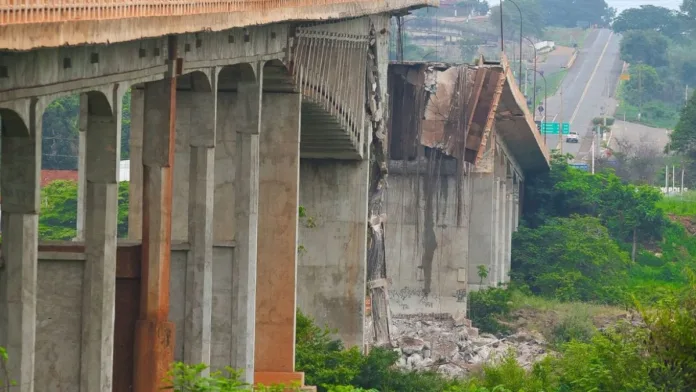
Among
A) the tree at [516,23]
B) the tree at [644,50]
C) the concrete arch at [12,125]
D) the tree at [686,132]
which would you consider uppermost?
the tree at [516,23]

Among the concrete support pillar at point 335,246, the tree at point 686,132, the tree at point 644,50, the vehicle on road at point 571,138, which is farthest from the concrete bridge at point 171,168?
the tree at point 644,50

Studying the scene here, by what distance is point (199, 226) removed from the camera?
26703 mm

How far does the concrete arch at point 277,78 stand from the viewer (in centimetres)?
3228

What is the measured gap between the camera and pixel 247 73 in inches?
1170

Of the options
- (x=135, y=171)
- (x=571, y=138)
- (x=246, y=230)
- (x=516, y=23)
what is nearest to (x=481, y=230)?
(x=135, y=171)

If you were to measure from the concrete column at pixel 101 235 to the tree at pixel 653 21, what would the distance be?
168m

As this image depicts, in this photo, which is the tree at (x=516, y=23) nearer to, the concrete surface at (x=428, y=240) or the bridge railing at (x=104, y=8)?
the concrete surface at (x=428, y=240)

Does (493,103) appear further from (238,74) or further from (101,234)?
(101,234)

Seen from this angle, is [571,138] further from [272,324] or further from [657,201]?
[272,324]

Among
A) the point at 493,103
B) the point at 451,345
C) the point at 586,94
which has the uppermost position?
the point at 586,94

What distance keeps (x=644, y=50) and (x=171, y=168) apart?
474 ft

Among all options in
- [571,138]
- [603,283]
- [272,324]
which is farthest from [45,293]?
[571,138]

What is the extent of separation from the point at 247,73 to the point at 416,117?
2601 centimetres

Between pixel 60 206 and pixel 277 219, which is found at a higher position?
pixel 60 206
